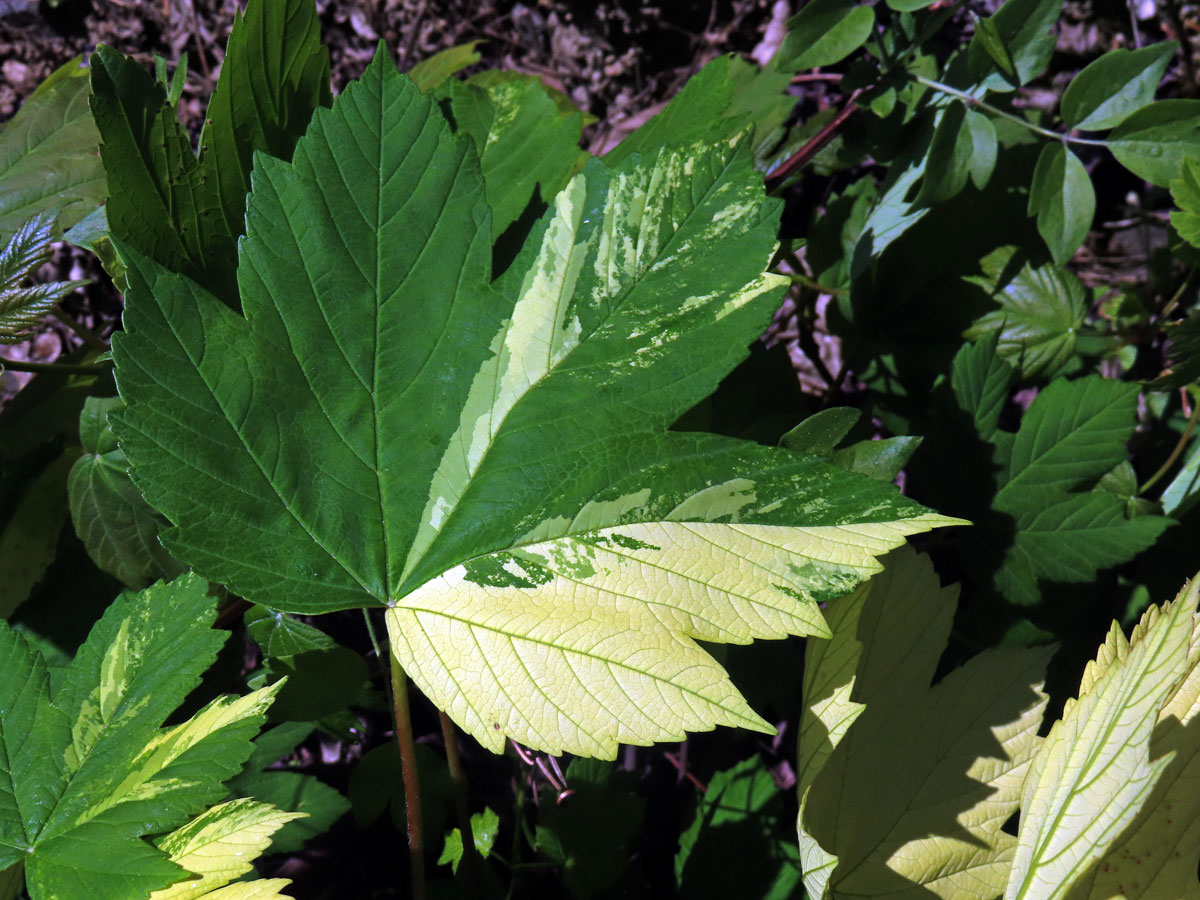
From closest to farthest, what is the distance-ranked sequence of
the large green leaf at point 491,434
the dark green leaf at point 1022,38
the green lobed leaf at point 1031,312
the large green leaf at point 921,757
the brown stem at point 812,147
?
the large green leaf at point 491,434 → the large green leaf at point 921,757 → the dark green leaf at point 1022,38 → the brown stem at point 812,147 → the green lobed leaf at point 1031,312

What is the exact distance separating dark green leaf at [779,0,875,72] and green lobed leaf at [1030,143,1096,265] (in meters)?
0.29

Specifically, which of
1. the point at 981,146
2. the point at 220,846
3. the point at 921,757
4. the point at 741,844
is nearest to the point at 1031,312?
the point at 981,146

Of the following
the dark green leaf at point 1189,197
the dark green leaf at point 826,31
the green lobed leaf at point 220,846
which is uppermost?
the dark green leaf at point 826,31

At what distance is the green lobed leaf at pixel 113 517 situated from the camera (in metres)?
0.92

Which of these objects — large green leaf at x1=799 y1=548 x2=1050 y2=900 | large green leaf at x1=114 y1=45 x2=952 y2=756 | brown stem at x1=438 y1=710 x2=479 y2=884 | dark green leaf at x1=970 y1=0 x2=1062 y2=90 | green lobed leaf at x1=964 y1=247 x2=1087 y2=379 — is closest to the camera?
large green leaf at x1=114 y1=45 x2=952 y2=756

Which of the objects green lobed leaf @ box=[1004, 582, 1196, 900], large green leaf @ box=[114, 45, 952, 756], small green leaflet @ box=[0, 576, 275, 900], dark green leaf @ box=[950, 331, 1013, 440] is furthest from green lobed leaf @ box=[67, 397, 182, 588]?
dark green leaf @ box=[950, 331, 1013, 440]

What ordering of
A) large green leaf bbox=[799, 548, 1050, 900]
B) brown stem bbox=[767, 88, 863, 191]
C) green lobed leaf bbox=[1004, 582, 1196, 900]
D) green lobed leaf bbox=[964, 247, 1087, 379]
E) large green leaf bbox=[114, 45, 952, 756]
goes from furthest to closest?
green lobed leaf bbox=[964, 247, 1087, 379] → brown stem bbox=[767, 88, 863, 191] → large green leaf bbox=[799, 548, 1050, 900] → large green leaf bbox=[114, 45, 952, 756] → green lobed leaf bbox=[1004, 582, 1196, 900]

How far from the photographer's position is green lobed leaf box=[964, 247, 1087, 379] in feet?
4.04

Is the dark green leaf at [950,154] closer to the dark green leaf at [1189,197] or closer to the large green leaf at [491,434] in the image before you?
the dark green leaf at [1189,197]

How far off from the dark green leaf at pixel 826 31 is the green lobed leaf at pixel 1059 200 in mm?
287

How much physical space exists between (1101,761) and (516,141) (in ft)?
2.39

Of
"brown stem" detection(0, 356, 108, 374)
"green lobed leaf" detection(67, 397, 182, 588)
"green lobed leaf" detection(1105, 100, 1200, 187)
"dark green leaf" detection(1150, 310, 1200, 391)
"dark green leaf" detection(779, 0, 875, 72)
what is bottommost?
"dark green leaf" detection(1150, 310, 1200, 391)

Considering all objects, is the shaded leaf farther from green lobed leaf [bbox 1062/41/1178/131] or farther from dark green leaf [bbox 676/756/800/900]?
dark green leaf [bbox 676/756/800/900]

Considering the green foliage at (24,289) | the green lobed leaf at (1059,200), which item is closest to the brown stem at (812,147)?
the green lobed leaf at (1059,200)
